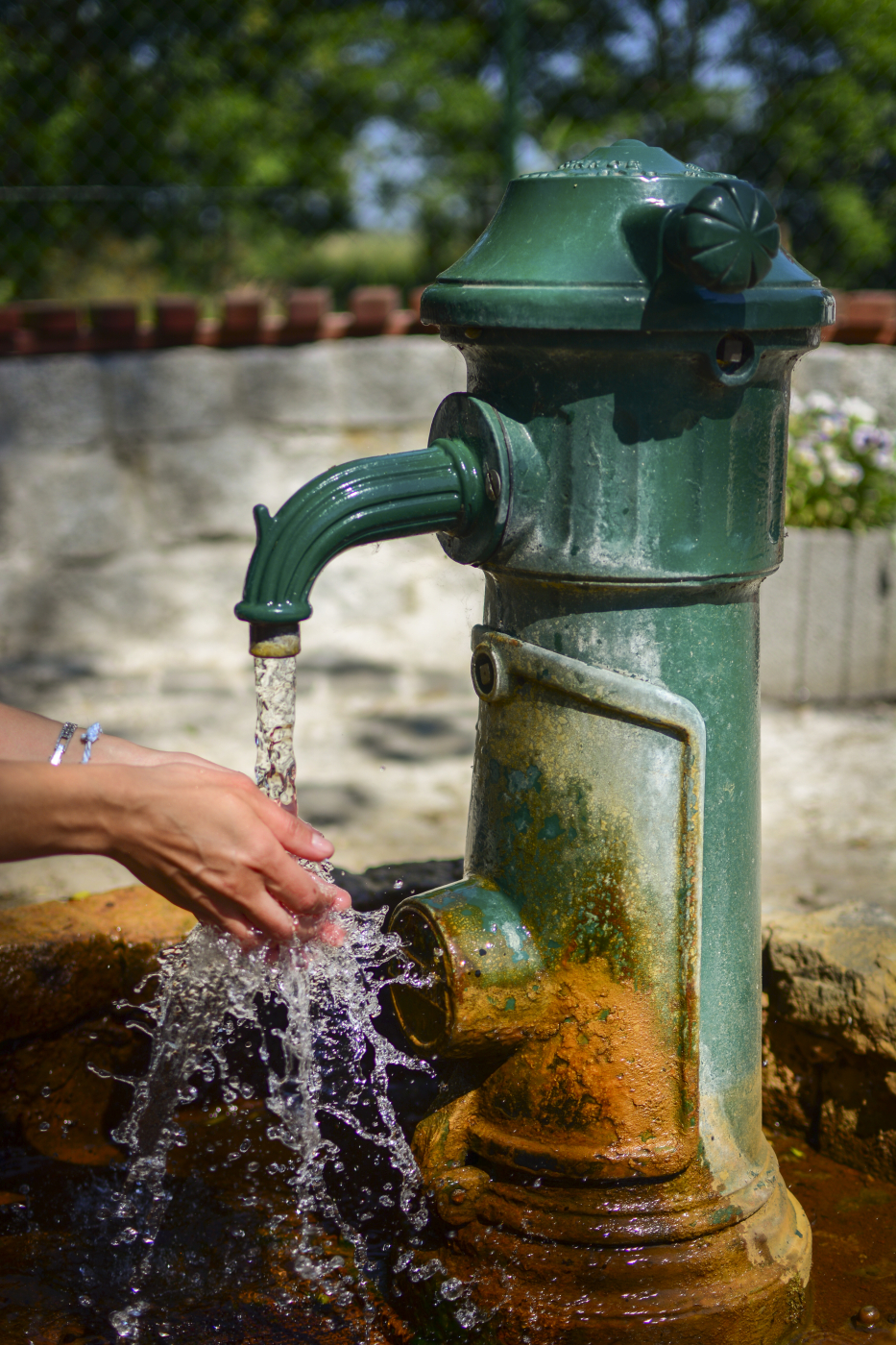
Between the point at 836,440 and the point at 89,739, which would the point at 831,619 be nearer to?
the point at 836,440

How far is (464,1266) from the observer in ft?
4.63

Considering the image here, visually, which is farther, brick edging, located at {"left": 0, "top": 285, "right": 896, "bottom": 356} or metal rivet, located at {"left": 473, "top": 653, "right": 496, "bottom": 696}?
brick edging, located at {"left": 0, "top": 285, "right": 896, "bottom": 356}

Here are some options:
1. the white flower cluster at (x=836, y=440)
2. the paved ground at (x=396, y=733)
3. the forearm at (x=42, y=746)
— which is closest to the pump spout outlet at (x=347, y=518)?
the forearm at (x=42, y=746)

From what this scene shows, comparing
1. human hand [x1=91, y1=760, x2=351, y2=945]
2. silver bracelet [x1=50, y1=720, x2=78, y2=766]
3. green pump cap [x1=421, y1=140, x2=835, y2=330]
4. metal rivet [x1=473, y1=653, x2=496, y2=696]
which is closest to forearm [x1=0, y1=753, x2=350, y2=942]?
human hand [x1=91, y1=760, x2=351, y2=945]

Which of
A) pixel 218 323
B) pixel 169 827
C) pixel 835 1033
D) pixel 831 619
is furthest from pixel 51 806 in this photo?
pixel 218 323

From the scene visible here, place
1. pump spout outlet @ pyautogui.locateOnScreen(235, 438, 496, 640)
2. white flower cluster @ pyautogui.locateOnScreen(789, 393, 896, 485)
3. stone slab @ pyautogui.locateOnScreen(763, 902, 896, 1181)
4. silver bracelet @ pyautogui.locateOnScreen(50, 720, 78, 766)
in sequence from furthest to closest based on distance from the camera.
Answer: white flower cluster @ pyautogui.locateOnScreen(789, 393, 896, 485), stone slab @ pyautogui.locateOnScreen(763, 902, 896, 1181), silver bracelet @ pyautogui.locateOnScreen(50, 720, 78, 766), pump spout outlet @ pyautogui.locateOnScreen(235, 438, 496, 640)

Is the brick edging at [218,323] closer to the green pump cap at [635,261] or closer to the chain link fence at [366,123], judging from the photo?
the chain link fence at [366,123]

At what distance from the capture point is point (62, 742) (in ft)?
4.76

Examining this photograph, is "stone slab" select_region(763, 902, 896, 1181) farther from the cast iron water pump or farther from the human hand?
the human hand

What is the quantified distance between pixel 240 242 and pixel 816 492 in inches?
171

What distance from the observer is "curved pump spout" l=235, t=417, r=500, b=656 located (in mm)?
1268

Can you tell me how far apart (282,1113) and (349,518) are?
0.93 meters

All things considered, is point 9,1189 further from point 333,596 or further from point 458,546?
point 333,596

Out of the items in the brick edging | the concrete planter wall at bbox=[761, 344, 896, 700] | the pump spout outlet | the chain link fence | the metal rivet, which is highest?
the chain link fence
